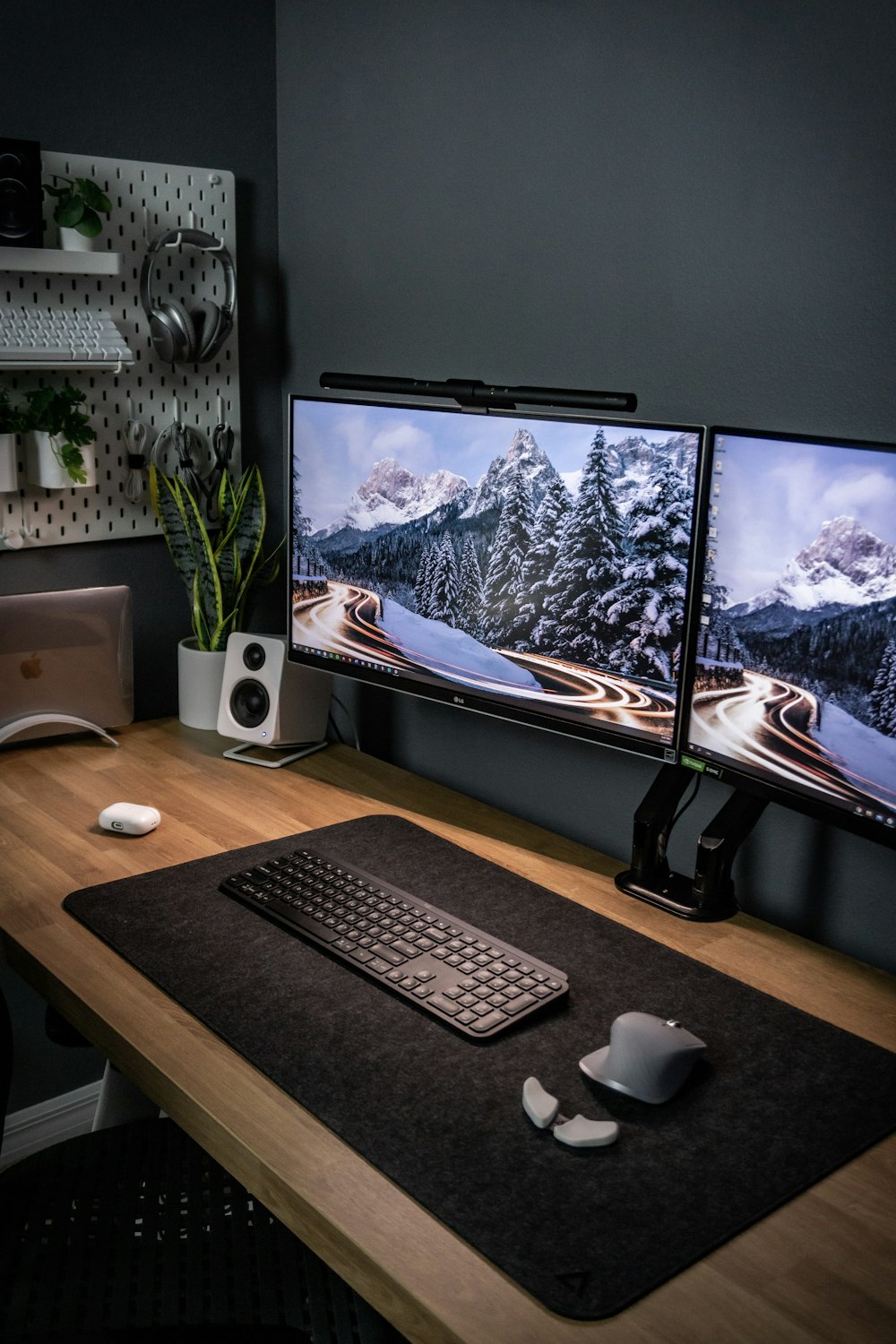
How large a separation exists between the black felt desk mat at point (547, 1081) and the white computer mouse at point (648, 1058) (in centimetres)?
1

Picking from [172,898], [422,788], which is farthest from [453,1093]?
[422,788]

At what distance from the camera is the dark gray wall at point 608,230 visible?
1.29 metres

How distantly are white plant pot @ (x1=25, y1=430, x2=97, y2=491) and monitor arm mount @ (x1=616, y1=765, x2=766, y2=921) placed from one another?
100 centimetres

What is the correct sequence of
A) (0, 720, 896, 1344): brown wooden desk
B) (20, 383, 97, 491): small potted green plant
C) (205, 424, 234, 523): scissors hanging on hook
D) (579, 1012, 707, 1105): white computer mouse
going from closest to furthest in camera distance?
1. (0, 720, 896, 1344): brown wooden desk
2. (579, 1012, 707, 1105): white computer mouse
3. (20, 383, 97, 491): small potted green plant
4. (205, 424, 234, 523): scissors hanging on hook

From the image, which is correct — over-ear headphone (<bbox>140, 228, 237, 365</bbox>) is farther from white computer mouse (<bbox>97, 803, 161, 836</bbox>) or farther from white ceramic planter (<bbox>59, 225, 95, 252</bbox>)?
white computer mouse (<bbox>97, 803, 161, 836</bbox>)

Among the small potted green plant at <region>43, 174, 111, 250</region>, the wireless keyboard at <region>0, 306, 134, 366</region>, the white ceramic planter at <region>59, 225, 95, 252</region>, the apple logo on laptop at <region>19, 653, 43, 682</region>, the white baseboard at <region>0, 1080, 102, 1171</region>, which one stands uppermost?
the small potted green plant at <region>43, 174, 111, 250</region>

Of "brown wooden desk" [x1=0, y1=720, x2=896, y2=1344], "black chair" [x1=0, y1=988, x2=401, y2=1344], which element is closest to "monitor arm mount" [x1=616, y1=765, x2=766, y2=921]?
"brown wooden desk" [x1=0, y1=720, x2=896, y2=1344]

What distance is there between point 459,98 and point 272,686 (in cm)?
89

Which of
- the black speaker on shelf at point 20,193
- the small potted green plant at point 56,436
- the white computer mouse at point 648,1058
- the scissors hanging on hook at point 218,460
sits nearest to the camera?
the white computer mouse at point 648,1058

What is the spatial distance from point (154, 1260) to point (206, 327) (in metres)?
1.38

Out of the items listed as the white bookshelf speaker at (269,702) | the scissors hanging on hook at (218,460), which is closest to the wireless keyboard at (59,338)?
the scissors hanging on hook at (218,460)

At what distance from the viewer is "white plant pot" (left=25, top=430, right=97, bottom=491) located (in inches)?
71.7

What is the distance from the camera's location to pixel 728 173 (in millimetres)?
1380

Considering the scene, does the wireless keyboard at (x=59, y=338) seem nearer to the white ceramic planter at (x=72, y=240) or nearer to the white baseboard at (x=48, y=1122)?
the white ceramic planter at (x=72, y=240)
